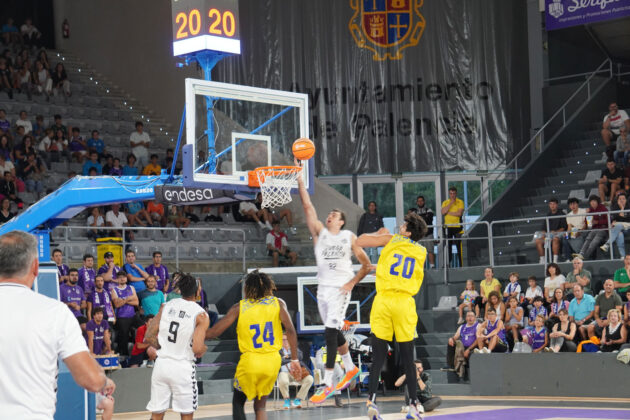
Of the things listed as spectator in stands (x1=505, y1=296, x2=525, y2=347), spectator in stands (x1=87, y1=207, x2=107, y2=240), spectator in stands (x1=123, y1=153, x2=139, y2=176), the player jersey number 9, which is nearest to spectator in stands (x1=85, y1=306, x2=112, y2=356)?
spectator in stands (x1=87, y1=207, x2=107, y2=240)

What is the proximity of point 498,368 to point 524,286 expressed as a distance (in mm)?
3868

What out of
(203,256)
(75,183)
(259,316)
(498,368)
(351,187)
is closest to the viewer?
(259,316)

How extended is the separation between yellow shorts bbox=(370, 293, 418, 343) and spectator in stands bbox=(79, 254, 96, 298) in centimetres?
886

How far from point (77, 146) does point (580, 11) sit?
1332 cm

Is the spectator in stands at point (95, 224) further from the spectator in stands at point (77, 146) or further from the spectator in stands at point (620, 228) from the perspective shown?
the spectator in stands at point (620, 228)

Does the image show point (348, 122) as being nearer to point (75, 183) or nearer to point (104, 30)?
point (104, 30)

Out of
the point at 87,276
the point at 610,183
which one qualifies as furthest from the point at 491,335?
the point at 87,276

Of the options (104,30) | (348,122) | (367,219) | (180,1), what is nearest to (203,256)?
(367,219)

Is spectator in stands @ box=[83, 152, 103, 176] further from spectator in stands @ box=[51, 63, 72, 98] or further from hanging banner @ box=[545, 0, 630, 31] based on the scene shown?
hanging banner @ box=[545, 0, 630, 31]

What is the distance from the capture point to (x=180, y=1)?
46.0ft

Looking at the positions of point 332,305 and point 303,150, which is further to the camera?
point 303,150

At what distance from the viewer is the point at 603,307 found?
16781mm

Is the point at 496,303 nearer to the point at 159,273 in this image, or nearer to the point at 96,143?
the point at 159,273

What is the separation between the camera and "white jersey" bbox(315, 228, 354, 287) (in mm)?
10484
